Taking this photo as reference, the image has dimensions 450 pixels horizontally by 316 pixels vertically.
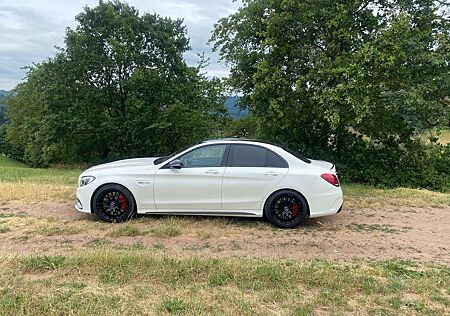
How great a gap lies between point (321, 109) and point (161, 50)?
12.5m

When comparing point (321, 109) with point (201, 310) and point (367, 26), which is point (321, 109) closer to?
point (367, 26)

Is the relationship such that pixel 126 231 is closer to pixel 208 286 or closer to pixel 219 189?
pixel 219 189

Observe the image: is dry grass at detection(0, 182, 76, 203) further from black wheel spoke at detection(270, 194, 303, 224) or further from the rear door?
black wheel spoke at detection(270, 194, 303, 224)

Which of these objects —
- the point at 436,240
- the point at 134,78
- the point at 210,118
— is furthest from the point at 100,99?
the point at 436,240

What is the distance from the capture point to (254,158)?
651 centimetres

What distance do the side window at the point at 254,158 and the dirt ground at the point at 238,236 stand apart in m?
1.00

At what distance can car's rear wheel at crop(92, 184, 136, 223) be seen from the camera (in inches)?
251

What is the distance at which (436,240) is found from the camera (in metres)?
5.72

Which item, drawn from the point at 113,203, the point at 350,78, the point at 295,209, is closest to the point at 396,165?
the point at 350,78

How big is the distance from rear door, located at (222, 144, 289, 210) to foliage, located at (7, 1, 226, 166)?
48.3 ft

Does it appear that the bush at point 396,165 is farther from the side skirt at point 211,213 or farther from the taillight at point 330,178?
the side skirt at point 211,213

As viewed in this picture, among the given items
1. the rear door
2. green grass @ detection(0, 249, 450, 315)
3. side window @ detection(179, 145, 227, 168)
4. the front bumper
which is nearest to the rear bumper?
the rear door

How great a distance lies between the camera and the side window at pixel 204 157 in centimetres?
647

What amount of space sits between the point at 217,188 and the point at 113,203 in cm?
176
